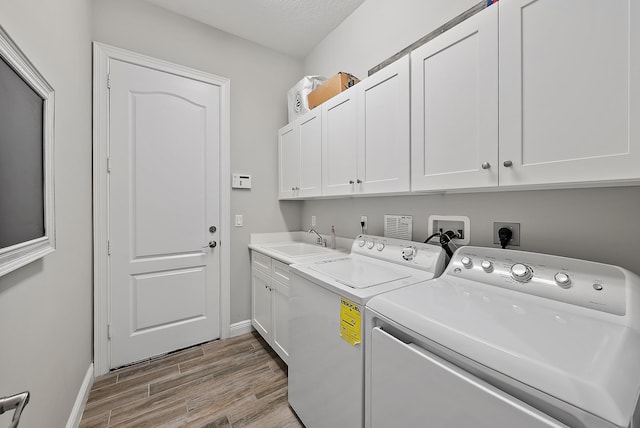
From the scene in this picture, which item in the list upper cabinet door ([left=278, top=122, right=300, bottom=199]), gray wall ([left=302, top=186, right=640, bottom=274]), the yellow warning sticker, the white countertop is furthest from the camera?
upper cabinet door ([left=278, top=122, right=300, bottom=199])

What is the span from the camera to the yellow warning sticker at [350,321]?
1.04 m

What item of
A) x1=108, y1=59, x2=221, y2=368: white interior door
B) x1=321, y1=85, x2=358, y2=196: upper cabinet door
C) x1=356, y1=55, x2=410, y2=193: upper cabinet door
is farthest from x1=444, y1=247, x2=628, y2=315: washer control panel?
x1=108, y1=59, x2=221, y2=368: white interior door

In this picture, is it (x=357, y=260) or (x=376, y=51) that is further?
(x=376, y=51)

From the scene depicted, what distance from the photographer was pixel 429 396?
30.0 inches

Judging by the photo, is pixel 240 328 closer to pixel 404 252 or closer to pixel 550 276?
pixel 404 252

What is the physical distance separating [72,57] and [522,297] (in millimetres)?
2522

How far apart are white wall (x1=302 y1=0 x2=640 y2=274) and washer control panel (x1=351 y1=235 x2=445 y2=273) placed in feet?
0.73

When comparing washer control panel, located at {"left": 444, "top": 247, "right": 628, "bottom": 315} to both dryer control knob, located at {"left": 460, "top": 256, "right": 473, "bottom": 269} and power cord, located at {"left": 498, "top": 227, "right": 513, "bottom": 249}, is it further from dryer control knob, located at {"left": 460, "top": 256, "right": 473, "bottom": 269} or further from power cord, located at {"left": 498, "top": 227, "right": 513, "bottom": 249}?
power cord, located at {"left": 498, "top": 227, "right": 513, "bottom": 249}

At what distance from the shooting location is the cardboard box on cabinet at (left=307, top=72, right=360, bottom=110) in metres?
1.87

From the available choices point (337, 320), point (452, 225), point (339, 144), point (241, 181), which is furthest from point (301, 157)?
point (337, 320)

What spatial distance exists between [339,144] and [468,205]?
3.02 ft

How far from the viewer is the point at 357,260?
1706mm

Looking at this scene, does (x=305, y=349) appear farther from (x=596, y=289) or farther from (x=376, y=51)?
(x=376, y=51)

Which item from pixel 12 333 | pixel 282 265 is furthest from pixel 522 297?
pixel 12 333
